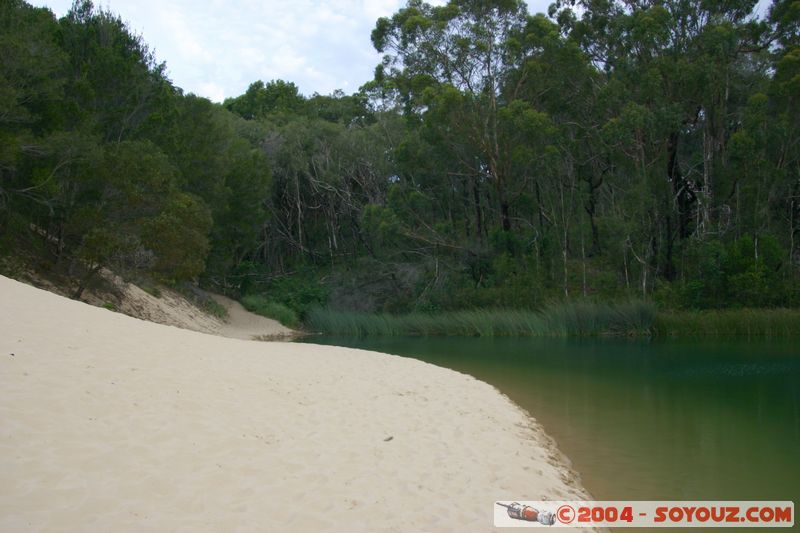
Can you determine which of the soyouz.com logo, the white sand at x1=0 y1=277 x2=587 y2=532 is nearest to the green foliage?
the white sand at x1=0 y1=277 x2=587 y2=532

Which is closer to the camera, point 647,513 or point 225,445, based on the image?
point 225,445

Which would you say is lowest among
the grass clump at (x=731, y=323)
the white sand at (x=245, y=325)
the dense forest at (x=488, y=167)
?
the white sand at (x=245, y=325)

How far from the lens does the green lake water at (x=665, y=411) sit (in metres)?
6.79

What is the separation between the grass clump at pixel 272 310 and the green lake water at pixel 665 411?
14844mm

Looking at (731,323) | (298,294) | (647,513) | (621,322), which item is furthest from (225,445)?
(298,294)

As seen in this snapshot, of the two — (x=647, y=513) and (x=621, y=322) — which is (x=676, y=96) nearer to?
(x=621, y=322)

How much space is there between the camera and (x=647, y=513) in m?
5.95

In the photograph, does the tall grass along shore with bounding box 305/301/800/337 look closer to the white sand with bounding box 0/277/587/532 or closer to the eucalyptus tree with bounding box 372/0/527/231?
the eucalyptus tree with bounding box 372/0/527/231

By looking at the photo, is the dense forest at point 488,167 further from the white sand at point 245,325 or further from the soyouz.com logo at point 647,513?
the soyouz.com logo at point 647,513

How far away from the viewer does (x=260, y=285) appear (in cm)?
4044

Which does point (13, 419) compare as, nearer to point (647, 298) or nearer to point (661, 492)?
point (661, 492)

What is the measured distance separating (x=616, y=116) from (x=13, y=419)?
30.4m

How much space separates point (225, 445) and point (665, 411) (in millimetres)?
7286

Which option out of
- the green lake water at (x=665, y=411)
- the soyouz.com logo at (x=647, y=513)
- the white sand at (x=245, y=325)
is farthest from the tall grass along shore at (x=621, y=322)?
the soyouz.com logo at (x=647, y=513)
